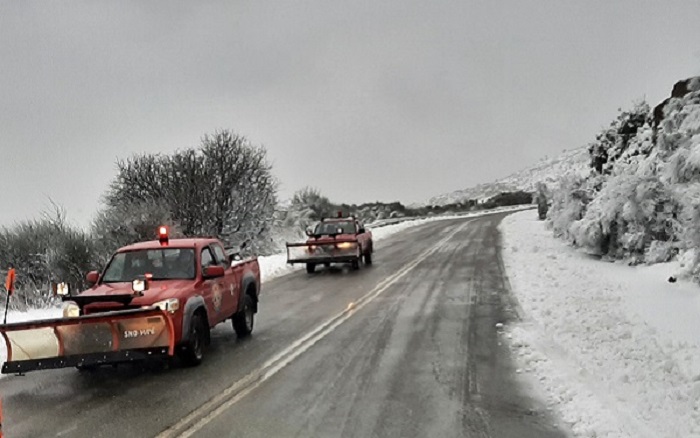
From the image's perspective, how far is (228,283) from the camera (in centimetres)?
982

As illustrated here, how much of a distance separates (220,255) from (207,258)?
2.14ft

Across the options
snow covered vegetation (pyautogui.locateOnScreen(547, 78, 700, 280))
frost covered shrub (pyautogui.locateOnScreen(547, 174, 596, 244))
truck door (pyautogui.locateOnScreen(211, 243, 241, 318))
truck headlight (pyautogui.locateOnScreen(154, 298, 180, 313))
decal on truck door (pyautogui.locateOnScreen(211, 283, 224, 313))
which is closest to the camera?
truck headlight (pyautogui.locateOnScreen(154, 298, 180, 313))

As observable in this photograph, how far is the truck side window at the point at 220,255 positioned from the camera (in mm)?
9923

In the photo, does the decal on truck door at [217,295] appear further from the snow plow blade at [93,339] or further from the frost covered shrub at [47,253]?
the frost covered shrub at [47,253]

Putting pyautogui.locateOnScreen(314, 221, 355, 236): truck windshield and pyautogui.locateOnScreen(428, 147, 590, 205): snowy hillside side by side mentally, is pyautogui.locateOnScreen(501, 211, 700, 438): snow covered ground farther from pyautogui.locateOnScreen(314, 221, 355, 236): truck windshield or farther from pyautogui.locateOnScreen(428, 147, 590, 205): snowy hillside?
pyautogui.locateOnScreen(428, 147, 590, 205): snowy hillside

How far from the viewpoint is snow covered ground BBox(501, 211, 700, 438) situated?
19.4ft

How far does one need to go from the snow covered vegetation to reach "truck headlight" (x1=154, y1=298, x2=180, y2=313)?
8.61m

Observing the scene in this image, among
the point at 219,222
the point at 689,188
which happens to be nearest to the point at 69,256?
the point at 219,222

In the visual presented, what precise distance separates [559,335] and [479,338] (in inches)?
47.6

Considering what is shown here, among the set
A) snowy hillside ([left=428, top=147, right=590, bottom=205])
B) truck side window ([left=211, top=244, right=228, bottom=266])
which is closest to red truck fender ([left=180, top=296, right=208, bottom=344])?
truck side window ([left=211, top=244, right=228, bottom=266])

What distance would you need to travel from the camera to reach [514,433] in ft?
18.3

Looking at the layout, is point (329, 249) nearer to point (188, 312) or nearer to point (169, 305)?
point (188, 312)

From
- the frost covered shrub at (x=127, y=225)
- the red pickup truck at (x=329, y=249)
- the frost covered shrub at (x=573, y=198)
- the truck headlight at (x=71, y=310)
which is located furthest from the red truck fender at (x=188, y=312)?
the frost covered shrub at (x=127, y=225)

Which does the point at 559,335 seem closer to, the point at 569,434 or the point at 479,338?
the point at 479,338
